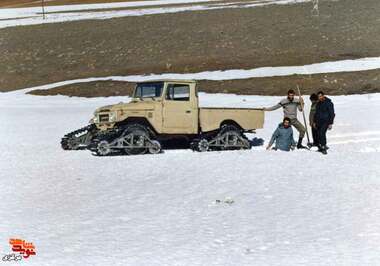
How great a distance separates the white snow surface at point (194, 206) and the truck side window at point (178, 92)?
164 centimetres

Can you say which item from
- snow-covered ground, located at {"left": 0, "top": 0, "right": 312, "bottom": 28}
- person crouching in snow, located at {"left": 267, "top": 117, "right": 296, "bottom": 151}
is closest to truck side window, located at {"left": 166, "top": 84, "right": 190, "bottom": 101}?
person crouching in snow, located at {"left": 267, "top": 117, "right": 296, "bottom": 151}

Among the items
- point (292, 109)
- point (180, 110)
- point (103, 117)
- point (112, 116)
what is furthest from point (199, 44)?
point (112, 116)

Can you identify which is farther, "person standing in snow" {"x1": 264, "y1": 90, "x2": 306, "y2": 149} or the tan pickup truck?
"person standing in snow" {"x1": 264, "y1": 90, "x2": 306, "y2": 149}

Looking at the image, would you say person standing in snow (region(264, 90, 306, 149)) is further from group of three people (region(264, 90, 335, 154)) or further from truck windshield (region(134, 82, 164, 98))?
truck windshield (region(134, 82, 164, 98))

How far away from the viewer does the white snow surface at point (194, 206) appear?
802 cm

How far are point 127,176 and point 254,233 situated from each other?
489cm

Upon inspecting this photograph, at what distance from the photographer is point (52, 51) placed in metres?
50.8

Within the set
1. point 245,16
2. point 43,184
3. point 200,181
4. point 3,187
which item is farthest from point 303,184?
point 245,16

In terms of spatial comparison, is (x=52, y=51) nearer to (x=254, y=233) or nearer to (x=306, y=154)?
(x=306, y=154)

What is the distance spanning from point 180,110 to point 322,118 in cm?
420

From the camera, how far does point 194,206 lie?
10438 mm

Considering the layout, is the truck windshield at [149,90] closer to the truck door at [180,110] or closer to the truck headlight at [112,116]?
the truck door at [180,110]

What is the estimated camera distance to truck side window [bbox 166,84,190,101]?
15.5m

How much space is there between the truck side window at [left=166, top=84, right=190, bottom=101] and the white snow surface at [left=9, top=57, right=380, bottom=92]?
2079 cm
